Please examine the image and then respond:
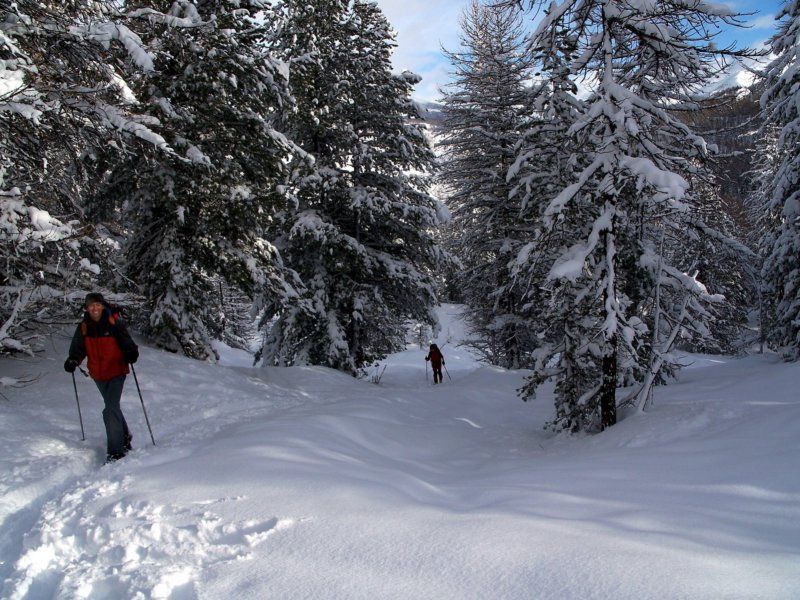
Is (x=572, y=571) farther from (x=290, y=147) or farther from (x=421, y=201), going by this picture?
(x=421, y=201)

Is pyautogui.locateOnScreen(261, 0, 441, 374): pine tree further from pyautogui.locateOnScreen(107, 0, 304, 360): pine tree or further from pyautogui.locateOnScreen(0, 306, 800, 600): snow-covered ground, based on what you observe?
pyautogui.locateOnScreen(0, 306, 800, 600): snow-covered ground

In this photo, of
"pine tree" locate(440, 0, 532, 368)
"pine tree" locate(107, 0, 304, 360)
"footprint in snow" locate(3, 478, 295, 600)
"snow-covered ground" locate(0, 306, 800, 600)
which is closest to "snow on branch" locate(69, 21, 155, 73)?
"pine tree" locate(107, 0, 304, 360)

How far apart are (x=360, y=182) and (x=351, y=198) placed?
0.99m

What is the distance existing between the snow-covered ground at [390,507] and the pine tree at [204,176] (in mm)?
2911

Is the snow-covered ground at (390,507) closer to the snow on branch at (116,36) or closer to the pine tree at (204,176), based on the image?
the pine tree at (204,176)

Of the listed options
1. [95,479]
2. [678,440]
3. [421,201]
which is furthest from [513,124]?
[95,479]

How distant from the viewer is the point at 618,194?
685cm

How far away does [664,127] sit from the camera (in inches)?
307

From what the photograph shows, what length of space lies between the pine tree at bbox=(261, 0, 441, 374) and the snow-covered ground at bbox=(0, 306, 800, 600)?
658cm

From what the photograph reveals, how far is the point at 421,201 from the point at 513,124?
593 centimetres

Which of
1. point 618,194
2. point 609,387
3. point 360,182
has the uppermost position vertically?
point 360,182

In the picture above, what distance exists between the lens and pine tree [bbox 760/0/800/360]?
503 inches

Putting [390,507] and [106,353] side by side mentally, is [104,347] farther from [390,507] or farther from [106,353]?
[390,507]

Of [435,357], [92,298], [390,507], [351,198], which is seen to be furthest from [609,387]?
[435,357]
